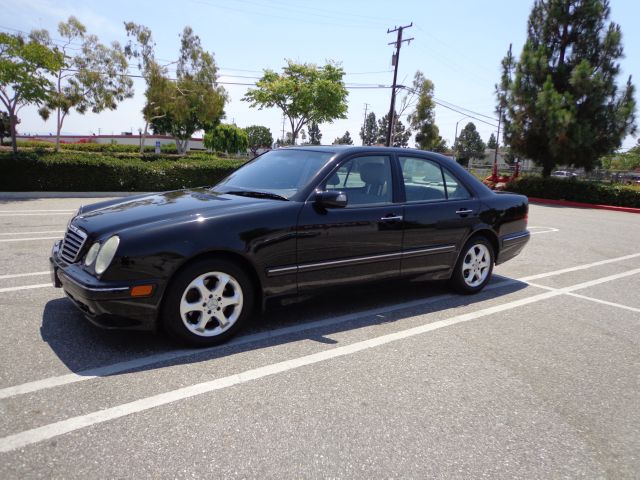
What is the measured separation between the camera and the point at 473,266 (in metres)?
5.17

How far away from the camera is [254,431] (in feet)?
8.02

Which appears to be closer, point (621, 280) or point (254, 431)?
point (254, 431)

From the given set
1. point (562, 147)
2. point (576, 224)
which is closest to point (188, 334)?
point (576, 224)

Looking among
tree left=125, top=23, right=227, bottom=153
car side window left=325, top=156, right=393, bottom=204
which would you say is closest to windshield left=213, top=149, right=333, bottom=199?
car side window left=325, top=156, right=393, bottom=204

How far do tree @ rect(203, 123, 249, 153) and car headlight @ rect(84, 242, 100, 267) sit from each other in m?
85.9

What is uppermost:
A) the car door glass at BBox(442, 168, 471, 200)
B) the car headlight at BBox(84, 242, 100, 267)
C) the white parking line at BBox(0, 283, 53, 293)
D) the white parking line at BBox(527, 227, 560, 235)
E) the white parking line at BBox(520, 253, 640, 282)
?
the car door glass at BBox(442, 168, 471, 200)

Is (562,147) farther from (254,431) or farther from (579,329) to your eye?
(254,431)

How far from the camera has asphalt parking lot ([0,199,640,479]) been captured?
2248 mm

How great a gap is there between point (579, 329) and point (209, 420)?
135 inches

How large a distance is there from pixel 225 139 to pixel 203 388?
91.2 meters

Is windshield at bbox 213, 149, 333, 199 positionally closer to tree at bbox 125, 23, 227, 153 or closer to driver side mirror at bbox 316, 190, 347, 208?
driver side mirror at bbox 316, 190, 347, 208

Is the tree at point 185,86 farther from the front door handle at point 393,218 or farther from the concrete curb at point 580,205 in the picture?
the front door handle at point 393,218

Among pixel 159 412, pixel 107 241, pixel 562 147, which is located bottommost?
pixel 159 412

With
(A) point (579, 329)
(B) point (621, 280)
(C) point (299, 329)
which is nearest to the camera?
(C) point (299, 329)
